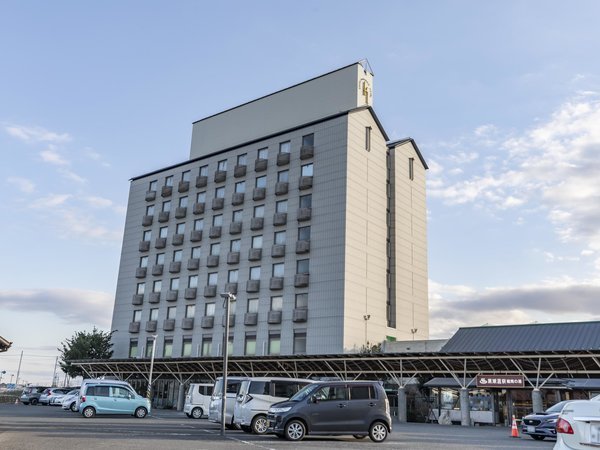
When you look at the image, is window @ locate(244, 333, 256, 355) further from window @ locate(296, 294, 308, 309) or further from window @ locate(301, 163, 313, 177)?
window @ locate(301, 163, 313, 177)

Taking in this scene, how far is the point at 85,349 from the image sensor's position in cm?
6575

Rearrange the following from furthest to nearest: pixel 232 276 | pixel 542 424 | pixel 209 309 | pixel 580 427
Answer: pixel 209 309
pixel 232 276
pixel 542 424
pixel 580 427

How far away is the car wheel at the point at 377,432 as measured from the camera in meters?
19.5

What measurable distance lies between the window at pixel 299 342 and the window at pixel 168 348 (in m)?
16.2

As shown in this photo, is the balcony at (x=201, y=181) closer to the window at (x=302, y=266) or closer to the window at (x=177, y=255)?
the window at (x=177, y=255)

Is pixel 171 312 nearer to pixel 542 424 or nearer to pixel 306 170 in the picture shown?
pixel 306 170

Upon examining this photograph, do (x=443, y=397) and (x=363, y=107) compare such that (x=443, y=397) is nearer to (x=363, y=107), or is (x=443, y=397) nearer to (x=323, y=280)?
(x=323, y=280)

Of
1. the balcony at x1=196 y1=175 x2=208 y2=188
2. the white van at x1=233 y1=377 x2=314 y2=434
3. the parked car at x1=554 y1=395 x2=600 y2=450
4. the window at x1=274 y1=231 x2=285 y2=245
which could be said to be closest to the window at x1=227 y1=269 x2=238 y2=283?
the window at x1=274 y1=231 x2=285 y2=245

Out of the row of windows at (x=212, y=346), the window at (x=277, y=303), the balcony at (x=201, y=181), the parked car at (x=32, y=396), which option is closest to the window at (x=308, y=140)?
the balcony at (x=201, y=181)

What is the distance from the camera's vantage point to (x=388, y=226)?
5972cm

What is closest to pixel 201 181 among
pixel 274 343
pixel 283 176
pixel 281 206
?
pixel 283 176

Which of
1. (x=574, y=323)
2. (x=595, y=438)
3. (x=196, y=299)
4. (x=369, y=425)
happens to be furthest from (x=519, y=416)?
(x=196, y=299)

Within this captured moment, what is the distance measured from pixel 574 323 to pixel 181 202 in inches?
1688

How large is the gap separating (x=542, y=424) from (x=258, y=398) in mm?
12141
